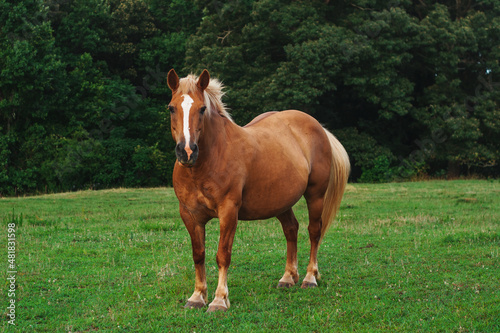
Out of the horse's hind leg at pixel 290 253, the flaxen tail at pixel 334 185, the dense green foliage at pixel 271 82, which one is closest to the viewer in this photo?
the horse's hind leg at pixel 290 253

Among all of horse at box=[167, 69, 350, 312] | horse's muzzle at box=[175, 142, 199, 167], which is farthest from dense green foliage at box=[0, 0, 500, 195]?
horse's muzzle at box=[175, 142, 199, 167]

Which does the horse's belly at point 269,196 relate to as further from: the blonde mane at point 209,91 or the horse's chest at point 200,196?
the blonde mane at point 209,91

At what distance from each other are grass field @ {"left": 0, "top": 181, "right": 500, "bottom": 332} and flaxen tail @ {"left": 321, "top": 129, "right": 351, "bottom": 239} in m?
0.82

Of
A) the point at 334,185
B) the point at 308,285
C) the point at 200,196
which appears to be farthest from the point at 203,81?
the point at 334,185

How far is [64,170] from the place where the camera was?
27.3m

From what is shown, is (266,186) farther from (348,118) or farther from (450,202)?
(348,118)

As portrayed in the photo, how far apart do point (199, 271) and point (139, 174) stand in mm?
26404

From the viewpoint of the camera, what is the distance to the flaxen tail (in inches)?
312

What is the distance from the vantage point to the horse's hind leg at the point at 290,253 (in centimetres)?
697

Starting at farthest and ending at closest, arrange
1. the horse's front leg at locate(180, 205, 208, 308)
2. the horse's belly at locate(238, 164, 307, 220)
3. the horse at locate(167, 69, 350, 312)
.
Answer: the horse's belly at locate(238, 164, 307, 220)
the horse's front leg at locate(180, 205, 208, 308)
the horse at locate(167, 69, 350, 312)

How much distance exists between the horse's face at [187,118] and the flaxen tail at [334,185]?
9.82ft

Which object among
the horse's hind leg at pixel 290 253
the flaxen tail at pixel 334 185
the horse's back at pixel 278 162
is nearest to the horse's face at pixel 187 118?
the horse's back at pixel 278 162

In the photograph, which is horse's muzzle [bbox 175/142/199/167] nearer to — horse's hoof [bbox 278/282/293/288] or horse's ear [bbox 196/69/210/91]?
horse's ear [bbox 196/69/210/91]

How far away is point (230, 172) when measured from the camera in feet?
19.6
